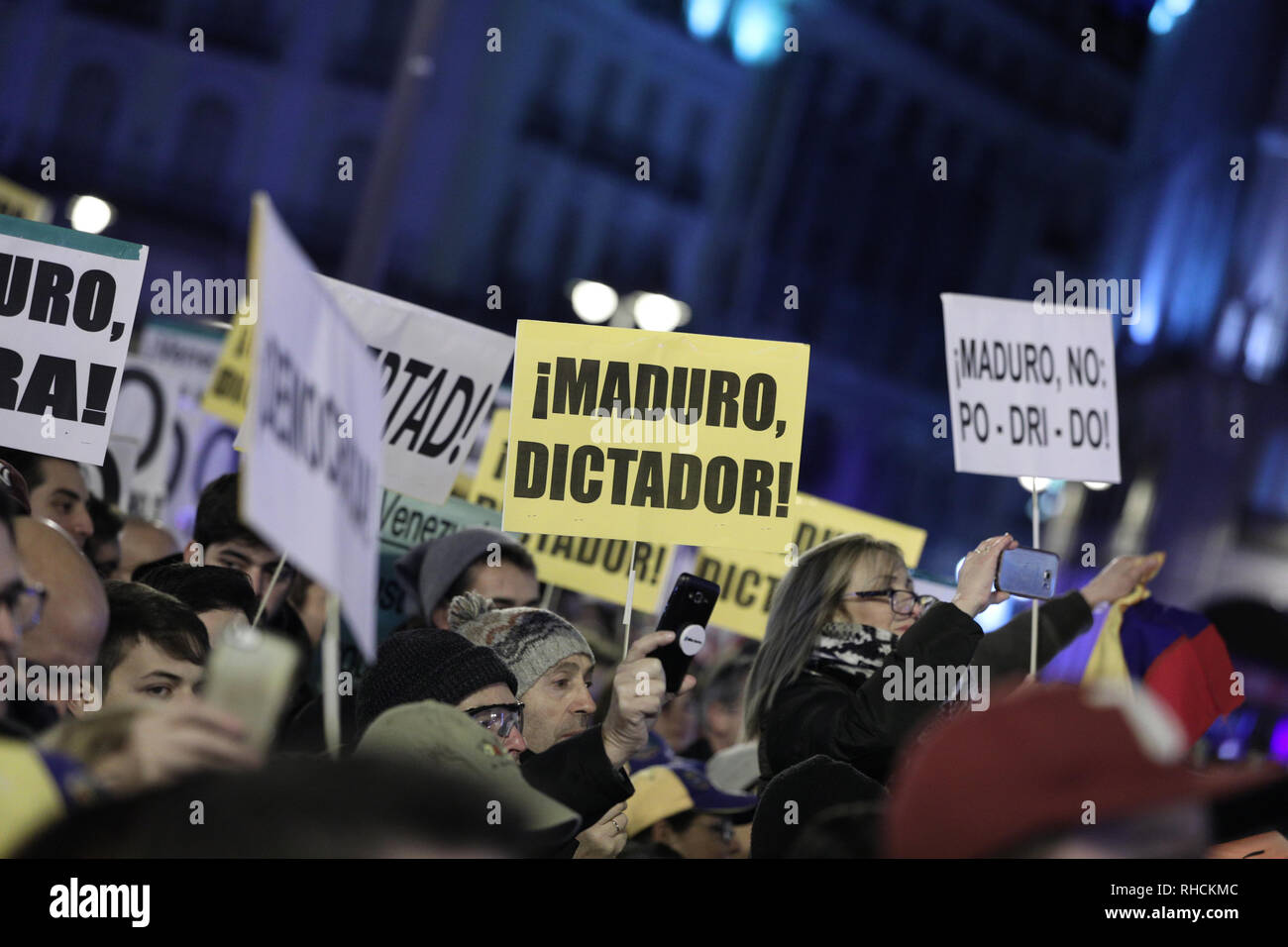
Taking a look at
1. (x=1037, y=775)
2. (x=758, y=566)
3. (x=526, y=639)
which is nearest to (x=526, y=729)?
(x=526, y=639)

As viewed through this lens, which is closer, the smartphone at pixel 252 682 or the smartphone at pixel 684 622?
the smartphone at pixel 252 682

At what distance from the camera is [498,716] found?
3.69m

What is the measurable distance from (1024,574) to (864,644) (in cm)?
Result: 48

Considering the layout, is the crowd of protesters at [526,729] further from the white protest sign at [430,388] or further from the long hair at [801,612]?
the white protest sign at [430,388]

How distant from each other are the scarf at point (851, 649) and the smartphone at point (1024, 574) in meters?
0.34

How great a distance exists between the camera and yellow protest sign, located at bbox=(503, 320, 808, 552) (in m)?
4.54

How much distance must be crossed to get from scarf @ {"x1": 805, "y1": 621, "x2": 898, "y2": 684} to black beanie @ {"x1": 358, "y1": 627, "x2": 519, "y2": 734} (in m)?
0.96

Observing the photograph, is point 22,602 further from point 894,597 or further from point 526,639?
point 894,597

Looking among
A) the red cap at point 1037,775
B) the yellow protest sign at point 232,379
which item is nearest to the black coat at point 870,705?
the red cap at point 1037,775

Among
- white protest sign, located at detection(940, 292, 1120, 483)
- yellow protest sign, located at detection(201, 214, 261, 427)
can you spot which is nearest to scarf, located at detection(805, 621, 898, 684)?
white protest sign, located at detection(940, 292, 1120, 483)

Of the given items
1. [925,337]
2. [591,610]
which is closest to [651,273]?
[925,337]

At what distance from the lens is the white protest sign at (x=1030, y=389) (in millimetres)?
5016

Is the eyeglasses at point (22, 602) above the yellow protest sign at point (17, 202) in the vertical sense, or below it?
below

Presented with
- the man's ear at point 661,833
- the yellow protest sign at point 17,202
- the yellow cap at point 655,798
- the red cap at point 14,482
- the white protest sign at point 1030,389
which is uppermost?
the yellow protest sign at point 17,202
